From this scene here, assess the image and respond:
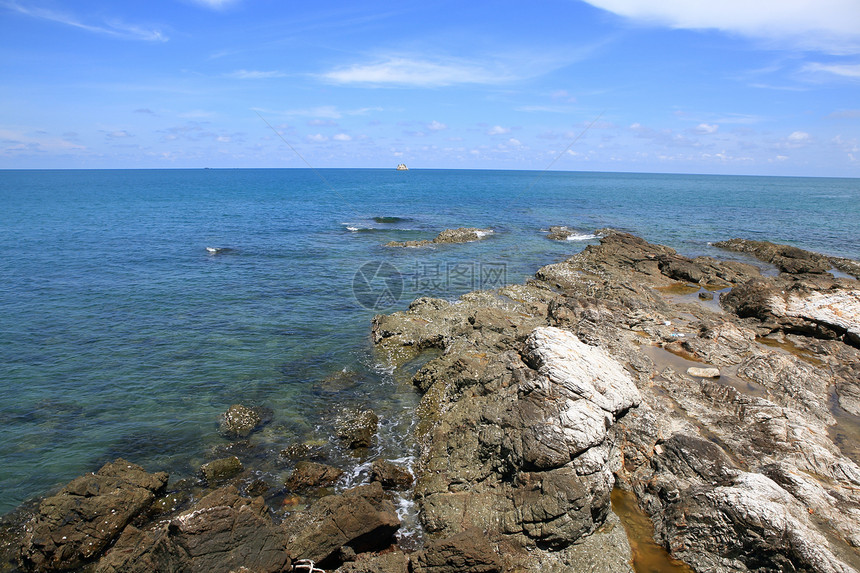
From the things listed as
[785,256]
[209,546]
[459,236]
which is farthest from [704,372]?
[459,236]

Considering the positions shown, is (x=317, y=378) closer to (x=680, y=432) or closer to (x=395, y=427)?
(x=395, y=427)

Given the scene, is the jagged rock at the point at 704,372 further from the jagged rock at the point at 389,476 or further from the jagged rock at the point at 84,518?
the jagged rock at the point at 84,518

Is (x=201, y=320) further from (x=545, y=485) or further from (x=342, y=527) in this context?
(x=545, y=485)

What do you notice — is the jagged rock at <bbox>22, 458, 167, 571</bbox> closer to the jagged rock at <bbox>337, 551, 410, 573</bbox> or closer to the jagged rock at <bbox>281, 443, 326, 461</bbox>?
the jagged rock at <bbox>281, 443, 326, 461</bbox>

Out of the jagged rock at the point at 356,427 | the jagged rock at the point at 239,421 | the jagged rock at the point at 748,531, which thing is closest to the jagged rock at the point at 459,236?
the jagged rock at the point at 356,427

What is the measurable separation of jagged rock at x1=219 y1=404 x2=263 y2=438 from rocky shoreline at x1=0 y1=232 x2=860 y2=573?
2.7 inches

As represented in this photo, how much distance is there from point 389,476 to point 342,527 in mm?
2718

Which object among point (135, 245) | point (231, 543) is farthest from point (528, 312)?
point (135, 245)

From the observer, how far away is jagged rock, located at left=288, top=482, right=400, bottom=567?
984 centimetres

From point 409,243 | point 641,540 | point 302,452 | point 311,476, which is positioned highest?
point 409,243

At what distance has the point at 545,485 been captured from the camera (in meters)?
10.4

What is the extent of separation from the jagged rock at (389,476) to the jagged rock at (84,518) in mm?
6004

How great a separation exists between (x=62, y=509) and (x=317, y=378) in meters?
9.38

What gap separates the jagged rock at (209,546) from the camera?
886 centimetres
